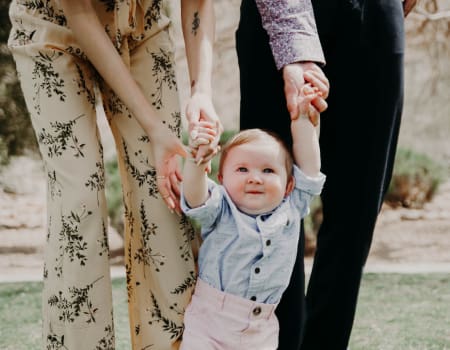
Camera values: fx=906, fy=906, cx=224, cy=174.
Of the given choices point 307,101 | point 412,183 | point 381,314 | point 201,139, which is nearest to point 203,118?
point 201,139

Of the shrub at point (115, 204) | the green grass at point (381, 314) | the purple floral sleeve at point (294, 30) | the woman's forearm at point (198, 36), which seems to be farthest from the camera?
the shrub at point (115, 204)

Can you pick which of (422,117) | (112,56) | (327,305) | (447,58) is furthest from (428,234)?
(112,56)

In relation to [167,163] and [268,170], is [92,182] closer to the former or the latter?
[167,163]

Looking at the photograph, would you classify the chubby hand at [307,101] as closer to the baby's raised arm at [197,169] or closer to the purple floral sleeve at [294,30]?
the purple floral sleeve at [294,30]

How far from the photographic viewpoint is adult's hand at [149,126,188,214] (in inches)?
82.1

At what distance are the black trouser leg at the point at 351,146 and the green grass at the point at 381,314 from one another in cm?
85

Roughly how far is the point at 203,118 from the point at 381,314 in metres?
1.98

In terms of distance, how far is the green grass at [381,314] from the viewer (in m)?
3.28

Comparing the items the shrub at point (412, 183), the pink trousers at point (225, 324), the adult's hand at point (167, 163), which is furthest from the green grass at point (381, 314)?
the shrub at point (412, 183)

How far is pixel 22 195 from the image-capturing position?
22.5 feet

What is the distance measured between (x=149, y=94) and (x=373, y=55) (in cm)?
55

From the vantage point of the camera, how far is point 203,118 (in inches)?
81.8

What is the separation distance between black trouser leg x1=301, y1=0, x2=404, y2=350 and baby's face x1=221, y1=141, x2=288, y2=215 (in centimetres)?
24

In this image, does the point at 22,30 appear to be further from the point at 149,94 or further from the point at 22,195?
the point at 22,195
